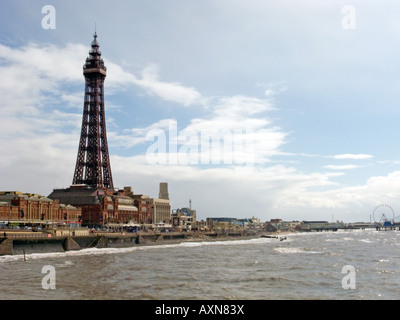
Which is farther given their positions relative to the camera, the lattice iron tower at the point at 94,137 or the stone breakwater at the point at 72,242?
the lattice iron tower at the point at 94,137

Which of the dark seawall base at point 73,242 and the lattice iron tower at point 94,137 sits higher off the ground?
the lattice iron tower at point 94,137

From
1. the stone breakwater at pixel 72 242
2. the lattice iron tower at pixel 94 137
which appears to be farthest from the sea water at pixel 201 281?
the lattice iron tower at pixel 94 137

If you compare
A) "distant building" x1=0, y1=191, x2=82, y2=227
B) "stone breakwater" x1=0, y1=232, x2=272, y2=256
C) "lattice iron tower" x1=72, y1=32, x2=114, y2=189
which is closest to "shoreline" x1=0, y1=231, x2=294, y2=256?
"stone breakwater" x1=0, y1=232, x2=272, y2=256

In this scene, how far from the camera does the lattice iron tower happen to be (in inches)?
7092

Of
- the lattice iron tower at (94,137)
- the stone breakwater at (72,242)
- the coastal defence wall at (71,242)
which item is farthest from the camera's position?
the lattice iron tower at (94,137)

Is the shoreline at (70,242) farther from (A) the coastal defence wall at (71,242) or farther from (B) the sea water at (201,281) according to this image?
(B) the sea water at (201,281)

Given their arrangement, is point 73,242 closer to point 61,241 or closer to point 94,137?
point 61,241

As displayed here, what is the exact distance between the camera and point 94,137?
179750mm

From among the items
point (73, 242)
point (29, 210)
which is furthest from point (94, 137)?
point (73, 242)

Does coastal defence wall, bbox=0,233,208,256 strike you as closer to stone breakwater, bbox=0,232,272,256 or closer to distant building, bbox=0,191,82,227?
stone breakwater, bbox=0,232,272,256

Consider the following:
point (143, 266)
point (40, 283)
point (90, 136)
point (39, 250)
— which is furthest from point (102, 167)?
point (40, 283)

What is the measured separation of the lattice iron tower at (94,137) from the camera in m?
180

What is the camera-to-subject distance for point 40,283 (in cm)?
4397
